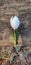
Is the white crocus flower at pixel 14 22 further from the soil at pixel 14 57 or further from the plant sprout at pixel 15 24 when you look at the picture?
the soil at pixel 14 57

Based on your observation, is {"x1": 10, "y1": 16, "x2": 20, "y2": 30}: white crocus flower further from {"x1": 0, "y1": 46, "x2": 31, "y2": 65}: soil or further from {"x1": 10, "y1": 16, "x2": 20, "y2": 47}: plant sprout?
{"x1": 0, "y1": 46, "x2": 31, "y2": 65}: soil

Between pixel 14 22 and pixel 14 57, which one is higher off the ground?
pixel 14 22

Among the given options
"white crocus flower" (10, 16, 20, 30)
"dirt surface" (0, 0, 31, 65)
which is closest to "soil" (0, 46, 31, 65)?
"dirt surface" (0, 0, 31, 65)

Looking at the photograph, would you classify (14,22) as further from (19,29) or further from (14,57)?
(14,57)

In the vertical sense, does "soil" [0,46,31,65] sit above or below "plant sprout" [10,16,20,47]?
below

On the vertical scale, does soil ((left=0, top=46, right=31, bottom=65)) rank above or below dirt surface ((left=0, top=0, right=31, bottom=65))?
below

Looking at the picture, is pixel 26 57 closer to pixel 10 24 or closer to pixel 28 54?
pixel 28 54

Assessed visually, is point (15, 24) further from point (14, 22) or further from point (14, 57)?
point (14, 57)

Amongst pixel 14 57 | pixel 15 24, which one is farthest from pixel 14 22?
pixel 14 57
